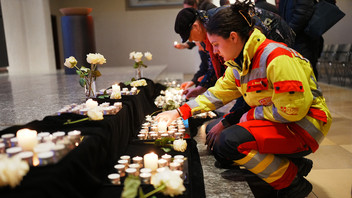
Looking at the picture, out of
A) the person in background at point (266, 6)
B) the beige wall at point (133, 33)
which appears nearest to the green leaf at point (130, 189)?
the person in background at point (266, 6)

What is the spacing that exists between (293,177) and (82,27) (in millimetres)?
4556

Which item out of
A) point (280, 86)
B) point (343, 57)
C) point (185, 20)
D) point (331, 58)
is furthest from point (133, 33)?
point (280, 86)

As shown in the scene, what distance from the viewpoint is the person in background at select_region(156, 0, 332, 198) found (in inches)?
58.2

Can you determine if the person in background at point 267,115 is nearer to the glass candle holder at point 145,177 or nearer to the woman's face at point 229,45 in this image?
the woman's face at point 229,45

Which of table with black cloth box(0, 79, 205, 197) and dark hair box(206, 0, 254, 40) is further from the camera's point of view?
dark hair box(206, 0, 254, 40)

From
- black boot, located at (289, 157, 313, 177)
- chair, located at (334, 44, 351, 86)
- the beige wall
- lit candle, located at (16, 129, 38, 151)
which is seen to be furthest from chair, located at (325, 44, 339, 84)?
lit candle, located at (16, 129, 38, 151)

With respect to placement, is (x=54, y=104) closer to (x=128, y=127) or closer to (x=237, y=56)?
(x=128, y=127)

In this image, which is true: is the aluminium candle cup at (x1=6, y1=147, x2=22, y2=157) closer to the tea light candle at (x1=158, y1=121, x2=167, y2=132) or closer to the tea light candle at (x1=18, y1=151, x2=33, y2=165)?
the tea light candle at (x1=18, y1=151, x2=33, y2=165)

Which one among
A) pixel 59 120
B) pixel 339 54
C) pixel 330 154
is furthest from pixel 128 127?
pixel 339 54

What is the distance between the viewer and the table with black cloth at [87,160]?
0.85 m

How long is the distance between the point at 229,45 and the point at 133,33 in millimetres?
9043

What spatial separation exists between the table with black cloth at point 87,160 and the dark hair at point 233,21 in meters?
0.61

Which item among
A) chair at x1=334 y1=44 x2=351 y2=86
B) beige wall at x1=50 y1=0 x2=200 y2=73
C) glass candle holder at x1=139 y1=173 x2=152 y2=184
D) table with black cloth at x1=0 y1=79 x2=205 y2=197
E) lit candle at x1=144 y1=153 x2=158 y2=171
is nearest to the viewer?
table with black cloth at x1=0 y1=79 x2=205 y2=197

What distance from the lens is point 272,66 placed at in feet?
4.71
